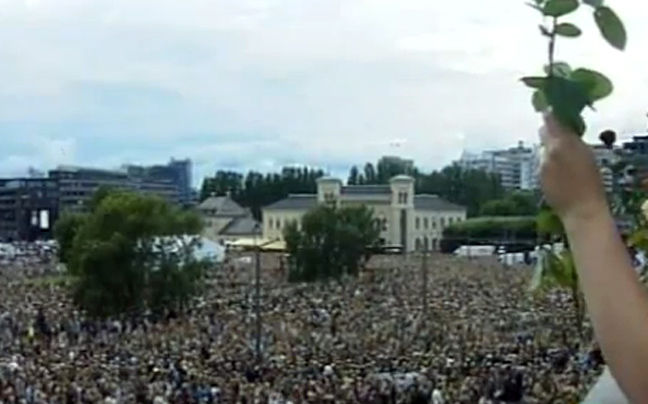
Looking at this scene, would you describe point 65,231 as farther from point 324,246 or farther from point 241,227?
point 241,227

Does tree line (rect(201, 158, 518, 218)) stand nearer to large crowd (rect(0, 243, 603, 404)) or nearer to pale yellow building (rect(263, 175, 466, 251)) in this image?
pale yellow building (rect(263, 175, 466, 251))

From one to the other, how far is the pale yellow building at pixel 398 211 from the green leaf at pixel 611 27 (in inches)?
2233

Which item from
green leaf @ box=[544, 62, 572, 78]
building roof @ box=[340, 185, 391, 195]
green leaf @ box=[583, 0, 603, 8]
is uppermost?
building roof @ box=[340, 185, 391, 195]

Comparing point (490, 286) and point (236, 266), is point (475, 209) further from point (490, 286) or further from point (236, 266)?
point (490, 286)

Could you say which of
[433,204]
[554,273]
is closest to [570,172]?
[554,273]

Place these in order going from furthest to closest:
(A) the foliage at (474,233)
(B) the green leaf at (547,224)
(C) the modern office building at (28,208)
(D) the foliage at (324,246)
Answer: (C) the modern office building at (28,208) → (A) the foliage at (474,233) → (D) the foliage at (324,246) → (B) the green leaf at (547,224)

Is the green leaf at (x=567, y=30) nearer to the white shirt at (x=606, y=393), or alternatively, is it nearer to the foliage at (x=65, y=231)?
the white shirt at (x=606, y=393)

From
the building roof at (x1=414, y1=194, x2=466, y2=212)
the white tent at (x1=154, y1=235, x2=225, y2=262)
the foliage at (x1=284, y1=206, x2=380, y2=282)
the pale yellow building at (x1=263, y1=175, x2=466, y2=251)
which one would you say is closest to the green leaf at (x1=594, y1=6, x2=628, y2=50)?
the white tent at (x1=154, y1=235, x2=225, y2=262)

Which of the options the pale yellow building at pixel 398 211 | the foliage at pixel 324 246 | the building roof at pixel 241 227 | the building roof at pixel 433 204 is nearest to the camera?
the foliage at pixel 324 246

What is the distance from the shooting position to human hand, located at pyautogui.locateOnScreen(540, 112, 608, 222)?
0.69 meters

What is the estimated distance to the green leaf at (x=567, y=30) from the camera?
74cm

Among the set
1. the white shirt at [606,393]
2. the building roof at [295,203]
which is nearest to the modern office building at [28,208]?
the building roof at [295,203]

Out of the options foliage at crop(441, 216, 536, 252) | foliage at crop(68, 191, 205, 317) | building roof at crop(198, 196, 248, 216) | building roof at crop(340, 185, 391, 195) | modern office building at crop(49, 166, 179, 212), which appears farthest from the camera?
modern office building at crop(49, 166, 179, 212)

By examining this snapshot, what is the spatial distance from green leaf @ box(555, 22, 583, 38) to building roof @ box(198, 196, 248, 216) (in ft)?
215
